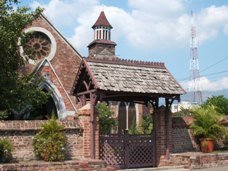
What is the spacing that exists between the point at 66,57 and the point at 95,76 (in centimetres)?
2023

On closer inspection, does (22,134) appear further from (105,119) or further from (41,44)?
(41,44)

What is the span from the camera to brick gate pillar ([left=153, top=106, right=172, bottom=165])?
16.5 m

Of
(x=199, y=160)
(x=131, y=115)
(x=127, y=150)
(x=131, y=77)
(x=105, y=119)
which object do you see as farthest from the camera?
(x=131, y=115)

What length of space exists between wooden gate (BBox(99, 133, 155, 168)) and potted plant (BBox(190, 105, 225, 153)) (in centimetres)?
230

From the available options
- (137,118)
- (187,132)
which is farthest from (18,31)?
(137,118)

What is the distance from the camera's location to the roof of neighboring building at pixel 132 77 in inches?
600

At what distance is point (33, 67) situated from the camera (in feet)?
110

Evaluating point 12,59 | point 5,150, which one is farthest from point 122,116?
point 5,150

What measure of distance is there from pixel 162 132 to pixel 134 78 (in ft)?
8.34

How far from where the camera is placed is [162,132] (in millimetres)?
16656

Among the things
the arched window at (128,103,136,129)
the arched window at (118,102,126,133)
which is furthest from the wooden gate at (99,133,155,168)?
the arched window at (128,103,136,129)

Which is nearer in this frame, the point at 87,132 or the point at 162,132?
the point at 87,132

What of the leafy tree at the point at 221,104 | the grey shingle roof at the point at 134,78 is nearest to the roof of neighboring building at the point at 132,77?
the grey shingle roof at the point at 134,78

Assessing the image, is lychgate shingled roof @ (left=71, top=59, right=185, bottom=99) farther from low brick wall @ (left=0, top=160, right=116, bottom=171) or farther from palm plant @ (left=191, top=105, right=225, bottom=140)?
low brick wall @ (left=0, top=160, right=116, bottom=171)
